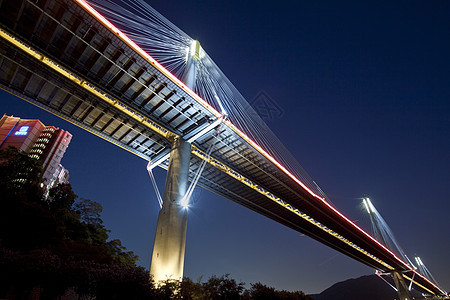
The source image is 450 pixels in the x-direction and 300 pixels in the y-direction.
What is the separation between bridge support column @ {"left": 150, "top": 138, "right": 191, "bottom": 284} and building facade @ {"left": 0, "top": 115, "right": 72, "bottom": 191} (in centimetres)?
8365

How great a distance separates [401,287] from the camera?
5888 cm

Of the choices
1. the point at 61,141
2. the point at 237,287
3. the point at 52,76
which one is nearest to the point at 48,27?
the point at 52,76

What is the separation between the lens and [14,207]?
16125 mm

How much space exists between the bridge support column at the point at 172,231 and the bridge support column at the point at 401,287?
63.3 m

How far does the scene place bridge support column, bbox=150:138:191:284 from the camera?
606 inches

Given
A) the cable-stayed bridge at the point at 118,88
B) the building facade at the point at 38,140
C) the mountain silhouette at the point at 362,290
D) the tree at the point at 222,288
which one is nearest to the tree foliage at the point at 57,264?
the tree at the point at 222,288

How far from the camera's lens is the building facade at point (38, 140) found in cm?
8369

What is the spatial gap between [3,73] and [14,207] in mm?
8473

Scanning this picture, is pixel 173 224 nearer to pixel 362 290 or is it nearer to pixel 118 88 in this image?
pixel 118 88

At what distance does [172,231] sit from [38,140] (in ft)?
310

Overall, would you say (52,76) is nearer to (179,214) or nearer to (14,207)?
(14,207)

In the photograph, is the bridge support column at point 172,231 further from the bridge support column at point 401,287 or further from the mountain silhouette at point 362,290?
the mountain silhouette at point 362,290

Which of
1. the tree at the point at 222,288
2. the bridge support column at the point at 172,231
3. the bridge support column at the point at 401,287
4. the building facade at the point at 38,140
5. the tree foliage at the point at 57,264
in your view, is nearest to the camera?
the tree foliage at the point at 57,264

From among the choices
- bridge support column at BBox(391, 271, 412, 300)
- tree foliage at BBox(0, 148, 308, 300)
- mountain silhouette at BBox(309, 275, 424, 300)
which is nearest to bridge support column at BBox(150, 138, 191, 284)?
tree foliage at BBox(0, 148, 308, 300)
